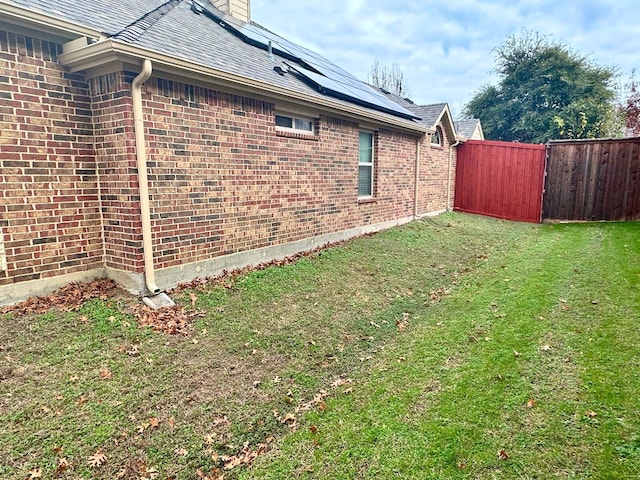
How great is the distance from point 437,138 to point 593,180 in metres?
5.02

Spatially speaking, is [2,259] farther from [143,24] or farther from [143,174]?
[143,24]

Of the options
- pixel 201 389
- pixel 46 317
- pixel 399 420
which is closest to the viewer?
pixel 399 420

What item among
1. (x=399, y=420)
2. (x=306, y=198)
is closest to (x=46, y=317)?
(x=399, y=420)

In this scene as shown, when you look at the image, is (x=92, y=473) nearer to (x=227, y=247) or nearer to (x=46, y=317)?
(x=46, y=317)

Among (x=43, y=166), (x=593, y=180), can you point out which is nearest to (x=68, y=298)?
(x=43, y=166)

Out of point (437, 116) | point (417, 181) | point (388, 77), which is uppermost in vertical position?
point (388, 77)

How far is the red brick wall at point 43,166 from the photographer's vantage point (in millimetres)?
4227

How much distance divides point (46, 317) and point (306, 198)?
182 inches

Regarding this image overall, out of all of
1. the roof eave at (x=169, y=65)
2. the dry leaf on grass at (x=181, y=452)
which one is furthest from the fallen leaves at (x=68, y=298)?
the roof eave at (x=169, y=65)

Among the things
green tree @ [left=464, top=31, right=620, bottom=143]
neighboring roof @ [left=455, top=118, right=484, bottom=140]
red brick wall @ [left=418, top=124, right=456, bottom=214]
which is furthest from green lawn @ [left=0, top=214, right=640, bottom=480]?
green tree @ [left=464, top=31, right=620, bottom=143]

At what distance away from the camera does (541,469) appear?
8.30 feet

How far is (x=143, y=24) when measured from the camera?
5754 millimetres

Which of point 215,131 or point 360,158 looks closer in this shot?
point 215,131

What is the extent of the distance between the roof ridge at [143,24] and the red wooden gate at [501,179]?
1110cm
